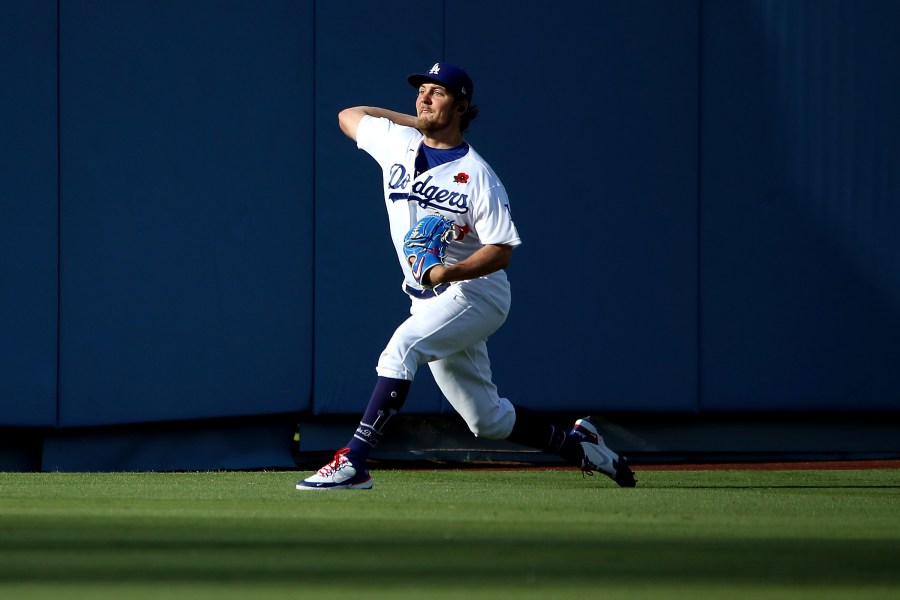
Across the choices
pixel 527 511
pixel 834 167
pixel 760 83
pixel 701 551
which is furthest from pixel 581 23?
pixel 701 551

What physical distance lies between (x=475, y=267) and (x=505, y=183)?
2466 millimetres

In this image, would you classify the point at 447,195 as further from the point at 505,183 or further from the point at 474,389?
the point at 505,183

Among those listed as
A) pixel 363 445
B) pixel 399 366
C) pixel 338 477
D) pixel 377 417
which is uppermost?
pixel 399 366

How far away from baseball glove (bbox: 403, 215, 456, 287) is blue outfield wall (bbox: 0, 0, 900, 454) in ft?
7.33

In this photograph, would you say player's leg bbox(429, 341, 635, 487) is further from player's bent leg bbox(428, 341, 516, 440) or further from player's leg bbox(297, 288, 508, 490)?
player's leg bbox(297, 288, 508, 490)

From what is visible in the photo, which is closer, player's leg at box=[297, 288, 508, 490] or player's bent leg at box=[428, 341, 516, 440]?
player's leg at box=[297, 288, 508, 490]

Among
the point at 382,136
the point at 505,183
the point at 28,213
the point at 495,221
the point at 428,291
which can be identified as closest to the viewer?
the point at 495,221

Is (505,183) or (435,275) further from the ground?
(505,183)

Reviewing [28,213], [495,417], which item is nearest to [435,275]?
[495,417]

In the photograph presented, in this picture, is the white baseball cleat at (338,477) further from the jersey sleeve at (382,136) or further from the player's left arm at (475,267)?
the jersey sleeve at (382,136)

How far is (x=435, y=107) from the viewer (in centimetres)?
523

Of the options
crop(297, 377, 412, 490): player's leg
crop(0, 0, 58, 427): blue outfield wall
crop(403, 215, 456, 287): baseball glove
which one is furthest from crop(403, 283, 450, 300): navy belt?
crop(0, 0, 58, 427): blue outfield wall

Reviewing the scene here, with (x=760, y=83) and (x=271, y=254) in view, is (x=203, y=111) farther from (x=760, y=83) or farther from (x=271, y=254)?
(x=760, y=83)

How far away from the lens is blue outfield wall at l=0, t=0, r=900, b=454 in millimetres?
6785
